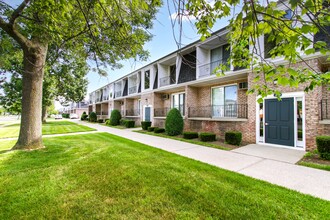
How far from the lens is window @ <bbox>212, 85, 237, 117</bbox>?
10.8m

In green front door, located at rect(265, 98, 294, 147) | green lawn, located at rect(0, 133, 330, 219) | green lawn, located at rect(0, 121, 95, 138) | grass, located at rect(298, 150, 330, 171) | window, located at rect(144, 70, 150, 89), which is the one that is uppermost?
window, located at rect(144, 70, 150, 89)

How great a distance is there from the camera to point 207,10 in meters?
2.77

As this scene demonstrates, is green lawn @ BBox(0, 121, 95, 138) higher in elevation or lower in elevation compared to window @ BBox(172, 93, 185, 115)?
lower

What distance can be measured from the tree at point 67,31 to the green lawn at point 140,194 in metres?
2.50

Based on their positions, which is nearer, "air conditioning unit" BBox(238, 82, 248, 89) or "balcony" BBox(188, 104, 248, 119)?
"air conditioning unit" BBox(238, 82, 248, 89)

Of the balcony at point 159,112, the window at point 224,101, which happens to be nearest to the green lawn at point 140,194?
the window at point 224,101

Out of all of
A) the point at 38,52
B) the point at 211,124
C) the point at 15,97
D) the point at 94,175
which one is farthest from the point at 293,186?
the point at 15,97

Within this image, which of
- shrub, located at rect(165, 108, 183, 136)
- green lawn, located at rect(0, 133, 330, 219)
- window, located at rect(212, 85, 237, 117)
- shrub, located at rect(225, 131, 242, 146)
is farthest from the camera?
shrub, located at rect(165, 108, 183, 136)

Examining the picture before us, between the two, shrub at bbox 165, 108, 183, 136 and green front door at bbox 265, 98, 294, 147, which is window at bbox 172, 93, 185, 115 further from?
green front door at bbox 265, 98, 294, 147

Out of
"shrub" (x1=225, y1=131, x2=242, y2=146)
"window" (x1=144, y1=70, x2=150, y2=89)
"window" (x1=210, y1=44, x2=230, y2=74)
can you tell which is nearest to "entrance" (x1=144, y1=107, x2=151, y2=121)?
"window" (x1=144, y1=70, x2=150, y2=89)

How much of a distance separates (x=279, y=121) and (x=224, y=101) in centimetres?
389

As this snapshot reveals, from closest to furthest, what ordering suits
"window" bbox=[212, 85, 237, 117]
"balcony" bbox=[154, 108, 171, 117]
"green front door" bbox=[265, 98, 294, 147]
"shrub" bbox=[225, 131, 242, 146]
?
1. "green front door" bbox=[265, 98, 294, 147]
2. "shrub" bbox=[225, 131, 242, 146]
3. "window" bbox=[212, 85, 237, 117]
4. "balcony" bbox=[154, 108, 171, 117]

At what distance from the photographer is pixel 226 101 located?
36.7ft

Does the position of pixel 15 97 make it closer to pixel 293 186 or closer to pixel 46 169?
pixel 46 169
